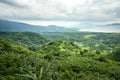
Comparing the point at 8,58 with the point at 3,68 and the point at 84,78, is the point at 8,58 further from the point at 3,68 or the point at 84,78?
the point at 84,78

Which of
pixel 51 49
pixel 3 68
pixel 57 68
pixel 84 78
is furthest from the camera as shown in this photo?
pixel 51 49

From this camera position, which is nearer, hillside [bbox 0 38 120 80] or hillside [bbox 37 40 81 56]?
hillside [bbox 0 38 120 80]

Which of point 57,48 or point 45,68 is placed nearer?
point 45,68

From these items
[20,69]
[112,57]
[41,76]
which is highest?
[41,76]

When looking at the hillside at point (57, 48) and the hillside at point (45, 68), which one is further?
the hillside at point (57, 48)

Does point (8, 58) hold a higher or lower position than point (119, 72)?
higher

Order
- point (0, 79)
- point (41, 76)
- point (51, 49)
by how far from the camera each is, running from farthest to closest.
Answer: point (51, 49), point (0, 79), point (41, 76)

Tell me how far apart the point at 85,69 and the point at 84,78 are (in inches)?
683

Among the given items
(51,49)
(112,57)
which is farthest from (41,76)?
(112,57)

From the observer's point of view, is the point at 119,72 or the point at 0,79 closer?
the point at 0,79

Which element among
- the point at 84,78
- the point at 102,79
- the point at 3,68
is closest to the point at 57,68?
the point at 84,78

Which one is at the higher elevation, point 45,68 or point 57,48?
point 45,68

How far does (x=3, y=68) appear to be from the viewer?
160ft

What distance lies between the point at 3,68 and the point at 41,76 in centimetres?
1933
